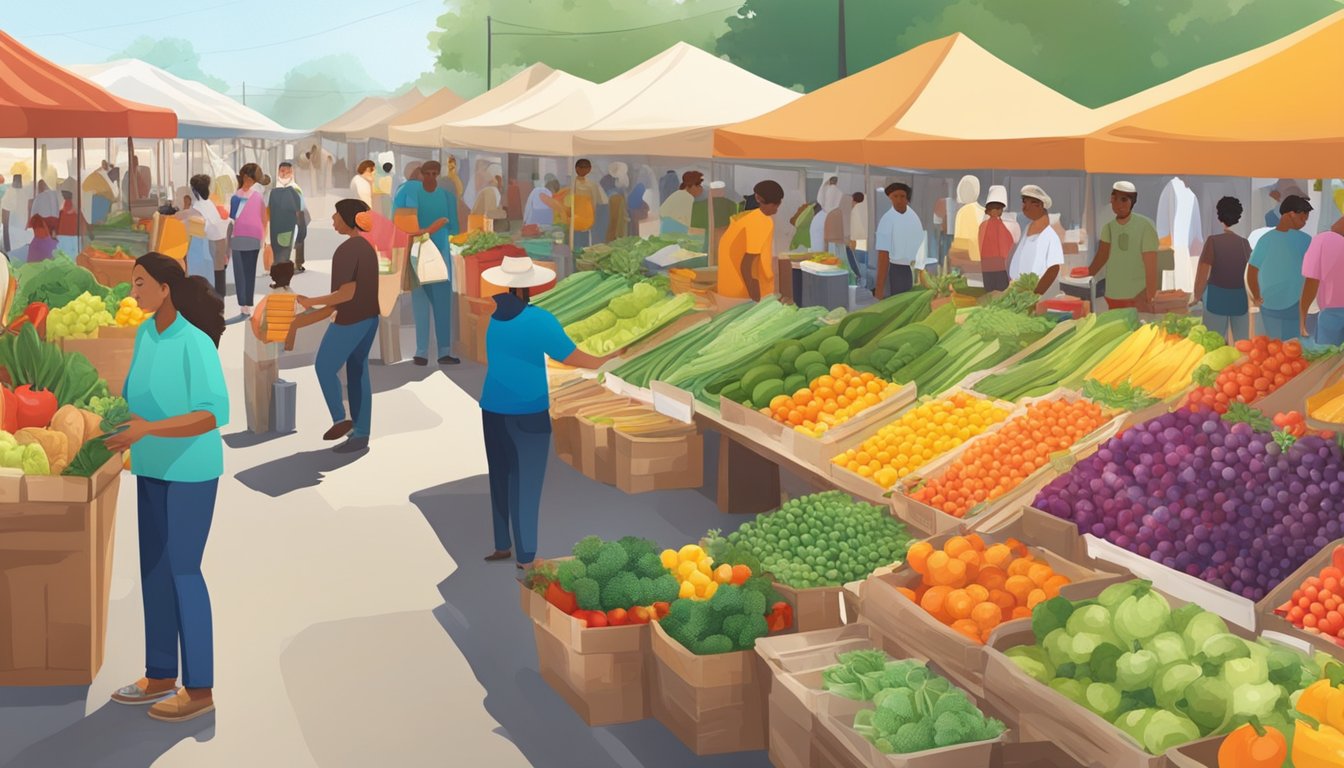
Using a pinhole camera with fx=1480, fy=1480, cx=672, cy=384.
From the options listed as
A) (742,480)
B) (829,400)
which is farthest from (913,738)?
(742,480)

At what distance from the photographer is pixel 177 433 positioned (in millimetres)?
5508

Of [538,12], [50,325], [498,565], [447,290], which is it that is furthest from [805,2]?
[538,12]

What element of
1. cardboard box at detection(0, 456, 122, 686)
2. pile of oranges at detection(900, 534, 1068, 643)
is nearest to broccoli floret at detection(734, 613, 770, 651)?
pile of oranges at detection(900, 534, 1068, 643)

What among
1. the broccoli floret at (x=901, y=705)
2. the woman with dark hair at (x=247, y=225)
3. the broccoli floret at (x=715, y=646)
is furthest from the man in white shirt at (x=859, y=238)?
the broccoli floret at (x=901, y=705)

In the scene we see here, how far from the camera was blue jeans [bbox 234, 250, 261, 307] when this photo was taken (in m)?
18.6

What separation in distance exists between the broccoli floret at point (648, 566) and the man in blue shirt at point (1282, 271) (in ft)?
20.8

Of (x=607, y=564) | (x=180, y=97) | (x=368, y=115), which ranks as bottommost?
(x=607, y=564)

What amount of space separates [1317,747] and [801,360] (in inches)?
224

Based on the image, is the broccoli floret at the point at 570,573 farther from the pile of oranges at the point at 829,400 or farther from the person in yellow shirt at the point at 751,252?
the person in yellow shirt at the point at 751,252

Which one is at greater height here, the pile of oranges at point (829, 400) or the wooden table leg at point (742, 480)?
the pile of oranges at point (829, 400)

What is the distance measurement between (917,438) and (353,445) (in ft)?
16.2

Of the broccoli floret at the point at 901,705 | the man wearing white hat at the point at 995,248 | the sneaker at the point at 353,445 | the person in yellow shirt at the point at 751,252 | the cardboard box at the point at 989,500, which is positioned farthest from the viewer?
the man wearing white hat at the point at 995,248

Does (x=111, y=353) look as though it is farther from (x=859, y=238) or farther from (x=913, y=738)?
(x=859, y=238)

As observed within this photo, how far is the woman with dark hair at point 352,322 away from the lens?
10914 mm
